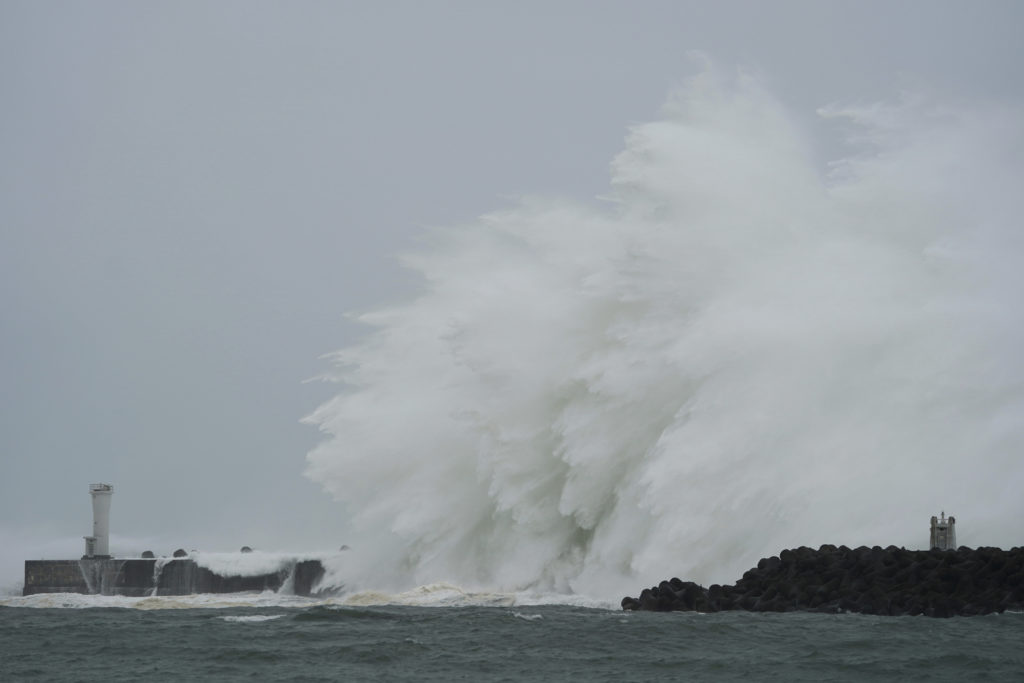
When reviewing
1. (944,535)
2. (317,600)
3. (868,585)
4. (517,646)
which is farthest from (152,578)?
Result: (944,535)

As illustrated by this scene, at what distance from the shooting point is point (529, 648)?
14.3m

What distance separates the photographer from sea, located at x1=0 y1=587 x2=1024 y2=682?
1256 centimetres

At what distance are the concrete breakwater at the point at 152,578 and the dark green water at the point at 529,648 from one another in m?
6.55

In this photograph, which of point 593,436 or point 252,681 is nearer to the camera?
point 252,681

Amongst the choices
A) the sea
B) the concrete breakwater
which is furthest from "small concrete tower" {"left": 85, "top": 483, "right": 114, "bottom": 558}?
the sea

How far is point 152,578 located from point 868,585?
14.7 metres

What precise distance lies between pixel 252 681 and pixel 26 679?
245 cm

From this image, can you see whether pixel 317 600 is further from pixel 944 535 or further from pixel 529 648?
pixel 944 535

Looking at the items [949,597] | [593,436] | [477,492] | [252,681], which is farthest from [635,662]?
[477,492]

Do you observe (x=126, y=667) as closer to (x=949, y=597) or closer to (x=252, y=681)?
(x=252, y=681)

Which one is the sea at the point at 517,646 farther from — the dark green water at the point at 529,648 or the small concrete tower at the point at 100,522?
the small concrete tower at the point at 100,522

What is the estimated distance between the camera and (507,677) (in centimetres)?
1257

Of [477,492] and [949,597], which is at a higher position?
[477,492]

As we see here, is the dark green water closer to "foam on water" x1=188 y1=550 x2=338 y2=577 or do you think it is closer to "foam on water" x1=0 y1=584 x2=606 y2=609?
"foam on water" x1=0 y1=584 x2=606 y2=609
